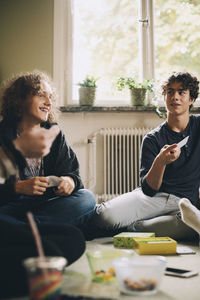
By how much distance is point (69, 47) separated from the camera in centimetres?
301

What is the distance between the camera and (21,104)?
75.4 inches

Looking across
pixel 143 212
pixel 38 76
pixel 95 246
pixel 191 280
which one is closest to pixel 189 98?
pixel 143 212

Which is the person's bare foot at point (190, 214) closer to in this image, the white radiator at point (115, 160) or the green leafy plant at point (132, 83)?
the white radiator at point (115, 160)

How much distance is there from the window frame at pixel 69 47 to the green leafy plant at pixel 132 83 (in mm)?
143

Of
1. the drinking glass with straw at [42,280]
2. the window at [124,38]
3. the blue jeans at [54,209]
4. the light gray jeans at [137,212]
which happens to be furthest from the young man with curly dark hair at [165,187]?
the drinking glass with straw at [42,280]

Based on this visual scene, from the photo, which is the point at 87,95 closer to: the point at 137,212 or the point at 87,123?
the point at 87,123

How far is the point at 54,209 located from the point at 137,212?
0.49m

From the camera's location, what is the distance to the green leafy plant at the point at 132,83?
2.91m

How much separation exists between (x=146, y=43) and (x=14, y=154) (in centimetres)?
228

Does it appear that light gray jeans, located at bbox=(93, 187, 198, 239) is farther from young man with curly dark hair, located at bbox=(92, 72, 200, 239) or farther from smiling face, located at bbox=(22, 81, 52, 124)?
smiling face, located at bbox=(22, 81, 52, 124)

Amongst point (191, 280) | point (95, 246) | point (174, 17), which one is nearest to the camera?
point (191, 280)

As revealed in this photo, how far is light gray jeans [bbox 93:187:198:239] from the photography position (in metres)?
2.04

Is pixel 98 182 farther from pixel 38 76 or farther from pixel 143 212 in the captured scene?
pixel 38 76

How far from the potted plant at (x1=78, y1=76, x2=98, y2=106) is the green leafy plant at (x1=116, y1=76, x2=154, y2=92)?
207 millimetres
